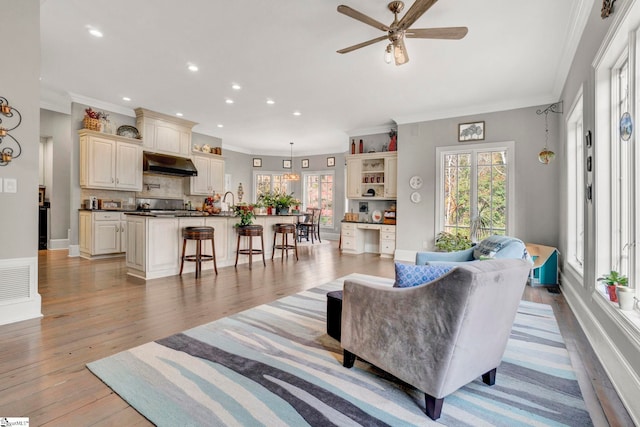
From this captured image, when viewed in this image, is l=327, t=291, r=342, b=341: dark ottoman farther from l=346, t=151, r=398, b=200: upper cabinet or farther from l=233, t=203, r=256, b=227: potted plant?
l=346, t=151, r=398, b=200: upper cabinet

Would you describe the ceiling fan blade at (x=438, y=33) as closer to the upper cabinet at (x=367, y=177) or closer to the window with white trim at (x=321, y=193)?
the upper cabinet at (x=367, y=177)

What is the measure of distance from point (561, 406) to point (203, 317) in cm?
277

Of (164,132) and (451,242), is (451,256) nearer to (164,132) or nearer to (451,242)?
(451,242)

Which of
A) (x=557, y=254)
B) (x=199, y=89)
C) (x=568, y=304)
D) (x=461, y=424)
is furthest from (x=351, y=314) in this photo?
(x=199, y=89)

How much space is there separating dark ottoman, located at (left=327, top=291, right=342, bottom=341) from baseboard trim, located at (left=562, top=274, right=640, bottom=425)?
172 cm

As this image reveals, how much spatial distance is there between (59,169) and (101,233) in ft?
6.93

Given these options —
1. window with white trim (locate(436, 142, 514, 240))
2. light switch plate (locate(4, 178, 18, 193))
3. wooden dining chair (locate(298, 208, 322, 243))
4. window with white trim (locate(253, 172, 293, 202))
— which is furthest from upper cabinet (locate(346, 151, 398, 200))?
light switch plate (locate(4, 178, 18, 193))

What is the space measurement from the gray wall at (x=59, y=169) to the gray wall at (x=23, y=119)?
4.61m

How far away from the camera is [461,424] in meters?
1.55

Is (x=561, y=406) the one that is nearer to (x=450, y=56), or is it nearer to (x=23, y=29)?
(x=450, y=56)

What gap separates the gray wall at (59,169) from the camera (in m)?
6.67

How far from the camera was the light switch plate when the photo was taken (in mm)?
2740

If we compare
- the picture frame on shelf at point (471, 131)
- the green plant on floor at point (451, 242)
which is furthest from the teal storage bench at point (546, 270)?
the picture frame on shelf at point (471, 131)

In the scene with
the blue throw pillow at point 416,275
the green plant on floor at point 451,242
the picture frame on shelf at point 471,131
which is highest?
the picture frame on shelf at point 471,131
